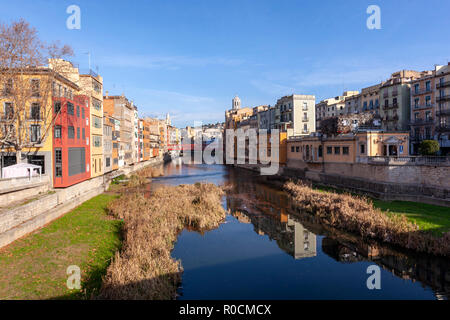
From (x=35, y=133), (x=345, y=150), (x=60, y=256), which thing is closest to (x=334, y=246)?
(x=60, y=256)

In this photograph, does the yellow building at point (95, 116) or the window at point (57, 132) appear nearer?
the window at point (57, 132)

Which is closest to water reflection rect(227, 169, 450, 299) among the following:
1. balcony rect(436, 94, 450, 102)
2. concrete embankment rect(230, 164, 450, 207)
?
concrete embankment rect(230, 164, 450, 207)

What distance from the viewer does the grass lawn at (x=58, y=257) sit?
12.7 metres

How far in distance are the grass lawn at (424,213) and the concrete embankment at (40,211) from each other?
990 inches

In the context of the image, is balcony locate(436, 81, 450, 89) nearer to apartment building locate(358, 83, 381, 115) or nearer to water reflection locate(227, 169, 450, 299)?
apartment building locate(358, 83, 381, 115)

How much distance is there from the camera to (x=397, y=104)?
55.2 m

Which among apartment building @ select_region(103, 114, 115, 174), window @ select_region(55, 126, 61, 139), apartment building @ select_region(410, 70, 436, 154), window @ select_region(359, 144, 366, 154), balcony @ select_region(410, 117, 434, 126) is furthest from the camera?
balcony @ select_region(410, 117, 434, 126)

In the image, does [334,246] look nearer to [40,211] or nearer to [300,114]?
[40,211]

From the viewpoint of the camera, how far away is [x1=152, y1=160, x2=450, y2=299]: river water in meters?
14.8

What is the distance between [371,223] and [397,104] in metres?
42.2

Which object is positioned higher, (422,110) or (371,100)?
(371,100)

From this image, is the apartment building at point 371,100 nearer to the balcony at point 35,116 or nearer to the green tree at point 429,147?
the green tree at point 429,147

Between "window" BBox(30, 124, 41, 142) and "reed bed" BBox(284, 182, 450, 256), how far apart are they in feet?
87.0

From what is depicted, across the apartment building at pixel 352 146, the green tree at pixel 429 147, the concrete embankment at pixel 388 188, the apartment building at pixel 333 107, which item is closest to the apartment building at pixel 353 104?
the apartment building at pixel 333 107
